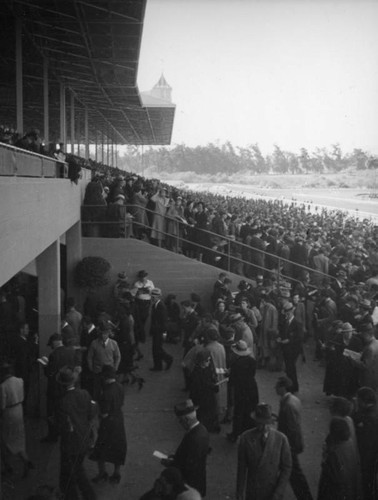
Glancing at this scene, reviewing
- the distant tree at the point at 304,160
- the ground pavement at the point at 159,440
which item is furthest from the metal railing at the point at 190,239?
the distant tree at the point at 304,160

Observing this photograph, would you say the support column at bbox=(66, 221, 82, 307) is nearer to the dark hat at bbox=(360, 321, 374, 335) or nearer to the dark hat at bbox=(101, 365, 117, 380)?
the dark hat at bbox=(101, 365, 117, 380)

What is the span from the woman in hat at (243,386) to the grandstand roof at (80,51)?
29.2 ft

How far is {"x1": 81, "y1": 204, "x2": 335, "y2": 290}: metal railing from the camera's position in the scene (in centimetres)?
1541

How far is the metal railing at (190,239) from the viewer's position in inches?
607

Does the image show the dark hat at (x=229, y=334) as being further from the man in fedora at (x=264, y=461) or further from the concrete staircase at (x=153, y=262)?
the concrete staircase at (x=153, y=262)

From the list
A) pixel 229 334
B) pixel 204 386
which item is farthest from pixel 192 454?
pixel 229 334

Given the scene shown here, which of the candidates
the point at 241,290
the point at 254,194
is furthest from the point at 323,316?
the point at 254,194

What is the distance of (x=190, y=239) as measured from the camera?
16969 millimetres

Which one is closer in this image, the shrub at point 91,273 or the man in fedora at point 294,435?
the man in fedora at point 294,435

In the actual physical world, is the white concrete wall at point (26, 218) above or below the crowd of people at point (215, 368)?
above

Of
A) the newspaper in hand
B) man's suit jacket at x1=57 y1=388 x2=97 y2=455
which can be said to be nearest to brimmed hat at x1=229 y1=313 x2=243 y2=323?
the newspaper in hand

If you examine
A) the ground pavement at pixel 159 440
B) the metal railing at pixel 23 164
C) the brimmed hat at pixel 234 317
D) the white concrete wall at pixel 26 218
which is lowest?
the ground pavement at pixel 159 440

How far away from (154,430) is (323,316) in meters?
4.48

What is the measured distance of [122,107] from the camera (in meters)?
31.5
